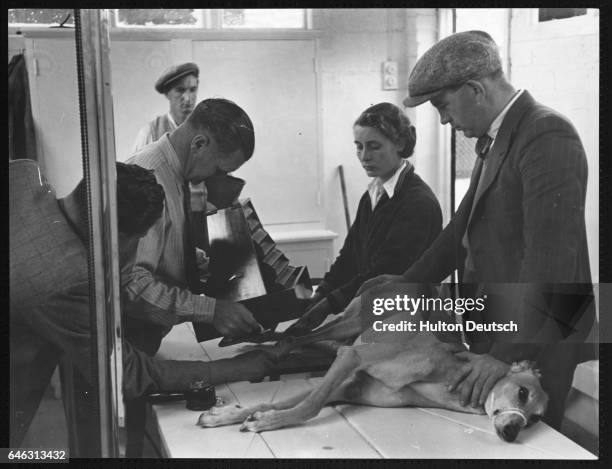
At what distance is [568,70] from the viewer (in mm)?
2275

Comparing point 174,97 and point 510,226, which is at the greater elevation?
point 174,97

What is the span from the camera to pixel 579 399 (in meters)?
2.38

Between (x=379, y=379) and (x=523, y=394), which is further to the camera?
(x=379, y=379)

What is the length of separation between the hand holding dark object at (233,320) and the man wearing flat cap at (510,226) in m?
0.39

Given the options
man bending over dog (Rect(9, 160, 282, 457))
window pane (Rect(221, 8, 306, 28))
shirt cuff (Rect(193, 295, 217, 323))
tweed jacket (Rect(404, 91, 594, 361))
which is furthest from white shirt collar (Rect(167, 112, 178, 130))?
tweed jacket (Rect(404, 91, 594, 361))

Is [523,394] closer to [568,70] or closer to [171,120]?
[568,70]

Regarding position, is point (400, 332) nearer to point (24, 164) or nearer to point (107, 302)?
point (107, 302)

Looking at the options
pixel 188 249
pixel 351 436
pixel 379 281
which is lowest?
pixel 351 436

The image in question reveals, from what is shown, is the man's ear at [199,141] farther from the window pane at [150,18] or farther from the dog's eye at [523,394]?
the dog's eye at [523,394]

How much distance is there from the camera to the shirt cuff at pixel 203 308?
2.37 m

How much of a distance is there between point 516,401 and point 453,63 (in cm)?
104

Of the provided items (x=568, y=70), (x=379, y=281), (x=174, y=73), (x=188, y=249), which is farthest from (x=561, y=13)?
(x=188, y=249)

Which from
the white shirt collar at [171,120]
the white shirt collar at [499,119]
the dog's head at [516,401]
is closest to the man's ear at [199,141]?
the white shirt collar at [171,120]

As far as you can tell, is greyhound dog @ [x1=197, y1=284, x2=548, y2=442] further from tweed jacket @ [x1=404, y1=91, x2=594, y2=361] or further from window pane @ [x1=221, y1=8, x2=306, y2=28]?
window pane @ [x1=221, y1=8, x2=306, y2=28]
